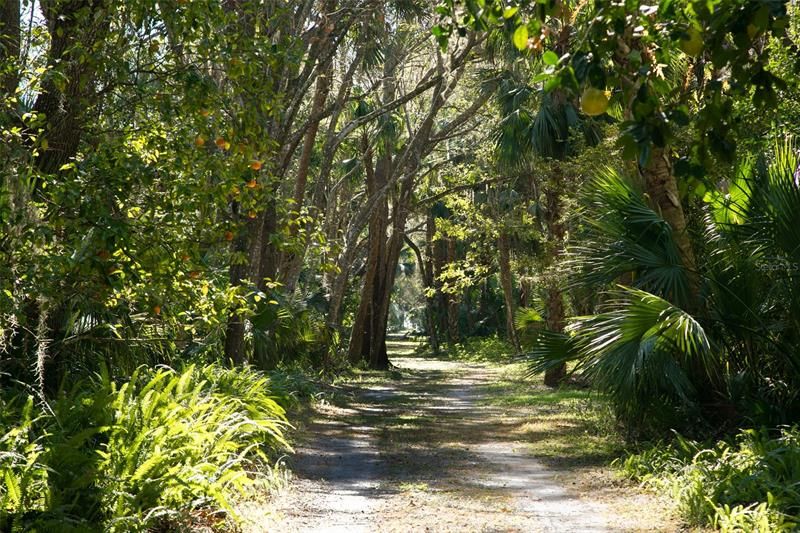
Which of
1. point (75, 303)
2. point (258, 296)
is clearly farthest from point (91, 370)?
point (258, 296)

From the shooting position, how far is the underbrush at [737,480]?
6438 mm

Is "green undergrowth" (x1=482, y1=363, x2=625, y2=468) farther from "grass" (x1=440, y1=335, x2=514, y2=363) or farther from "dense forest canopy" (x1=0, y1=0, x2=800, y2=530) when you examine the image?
"grass" (x1=440, y1=335, x2=514, y2=363)

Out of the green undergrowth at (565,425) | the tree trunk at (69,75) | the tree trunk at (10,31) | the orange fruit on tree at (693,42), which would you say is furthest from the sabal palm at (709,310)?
the tree trunk at (10,31)

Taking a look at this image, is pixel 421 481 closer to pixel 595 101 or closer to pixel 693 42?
pixel 595 101

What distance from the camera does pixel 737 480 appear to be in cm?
724

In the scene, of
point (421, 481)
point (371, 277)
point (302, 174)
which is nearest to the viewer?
point (421, 481)

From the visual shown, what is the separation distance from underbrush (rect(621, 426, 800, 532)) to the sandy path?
637 millimetres

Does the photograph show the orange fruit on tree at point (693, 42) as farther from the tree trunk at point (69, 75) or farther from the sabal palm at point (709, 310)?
the sabal palm at point (709, 310)

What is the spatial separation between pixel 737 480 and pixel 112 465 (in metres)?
4.51

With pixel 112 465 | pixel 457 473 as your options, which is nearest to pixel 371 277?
pixel 457 473

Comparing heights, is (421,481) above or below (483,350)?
below

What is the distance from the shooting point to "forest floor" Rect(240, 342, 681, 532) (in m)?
7.70

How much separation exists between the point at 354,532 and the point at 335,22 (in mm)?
9595

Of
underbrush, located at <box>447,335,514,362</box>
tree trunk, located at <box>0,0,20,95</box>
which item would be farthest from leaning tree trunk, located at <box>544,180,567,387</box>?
tree trunk, located at <box>0,0,20,95</box>
